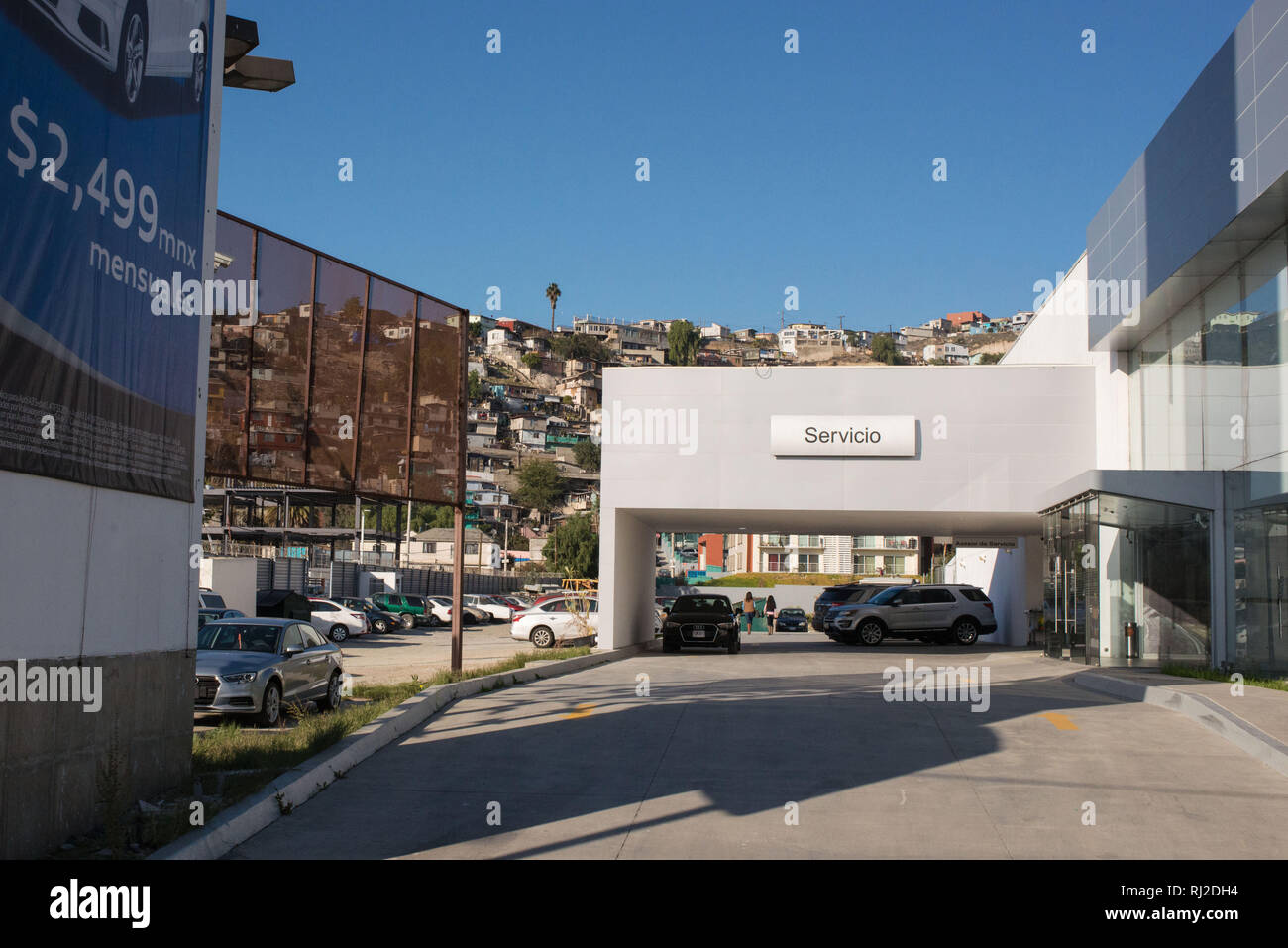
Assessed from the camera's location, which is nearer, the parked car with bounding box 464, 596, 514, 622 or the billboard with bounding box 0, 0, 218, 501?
the billboard with bounding box 0, 0, 218, 501

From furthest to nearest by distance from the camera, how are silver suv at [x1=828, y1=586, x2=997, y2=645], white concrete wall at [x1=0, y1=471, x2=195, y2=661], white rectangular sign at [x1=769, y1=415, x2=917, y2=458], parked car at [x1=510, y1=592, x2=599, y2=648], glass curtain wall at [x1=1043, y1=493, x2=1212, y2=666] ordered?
parked car at [x1=510, y1=592, x2=599, y2=648] → silver suv at [x1=828, y1=586, x2=997, y2=645] → white rectangular sign at [x1=769, y1=415, x2=917, y2=458] → glass curtain wall at [x1=1043, y1=493, x2=1212, y2=666] → white concrete wall at [x1=0, y1=471, x2=195, y2=661]

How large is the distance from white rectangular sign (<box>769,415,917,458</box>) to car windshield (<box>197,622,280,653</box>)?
15215mm

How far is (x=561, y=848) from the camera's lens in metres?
7.92

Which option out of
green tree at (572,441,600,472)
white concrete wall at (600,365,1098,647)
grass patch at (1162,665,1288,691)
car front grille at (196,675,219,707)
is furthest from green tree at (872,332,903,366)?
car front grille at (196,675,219,707)

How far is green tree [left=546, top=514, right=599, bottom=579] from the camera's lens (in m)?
97.9

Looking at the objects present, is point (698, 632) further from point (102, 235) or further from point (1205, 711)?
point (102, 235)

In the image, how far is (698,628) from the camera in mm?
28109

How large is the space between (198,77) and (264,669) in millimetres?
7342

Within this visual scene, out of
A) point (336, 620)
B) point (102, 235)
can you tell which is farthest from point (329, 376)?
point (336, 620)

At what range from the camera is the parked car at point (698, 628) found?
2808 cm

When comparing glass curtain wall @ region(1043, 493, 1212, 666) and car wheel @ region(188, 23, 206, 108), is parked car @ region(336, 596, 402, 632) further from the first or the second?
car wheel @ region(188, 23, 206, 108)

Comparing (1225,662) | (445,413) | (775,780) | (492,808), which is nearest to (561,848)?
(492,808)
